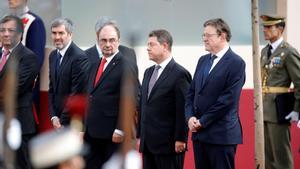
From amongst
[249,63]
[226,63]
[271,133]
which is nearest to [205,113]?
[226,63]

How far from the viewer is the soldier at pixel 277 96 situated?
9062mm

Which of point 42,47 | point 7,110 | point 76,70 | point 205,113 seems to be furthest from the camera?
point 42,47

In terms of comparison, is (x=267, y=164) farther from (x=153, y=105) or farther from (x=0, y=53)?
(x=0, y=53)

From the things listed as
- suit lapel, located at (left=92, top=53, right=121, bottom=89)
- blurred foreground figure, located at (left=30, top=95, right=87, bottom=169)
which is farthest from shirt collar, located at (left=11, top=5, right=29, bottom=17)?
blurred foreground figure, located at (left=30, top=95, right=87, bottom=169)

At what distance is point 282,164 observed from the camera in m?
9.15

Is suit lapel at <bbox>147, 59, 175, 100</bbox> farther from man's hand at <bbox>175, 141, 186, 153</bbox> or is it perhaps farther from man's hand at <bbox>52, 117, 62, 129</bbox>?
man's hand at <bbox>52, 117, 62, 129</bbox>

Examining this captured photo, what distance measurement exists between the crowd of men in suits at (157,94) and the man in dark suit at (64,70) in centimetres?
1

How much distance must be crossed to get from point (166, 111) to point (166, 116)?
0.16 ft

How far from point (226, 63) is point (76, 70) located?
1.85 m

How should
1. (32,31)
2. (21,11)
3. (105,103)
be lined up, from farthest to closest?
1. (21,11)
2. (32,31)
3. (105,103)

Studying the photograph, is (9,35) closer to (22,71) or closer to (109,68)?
(22,71)

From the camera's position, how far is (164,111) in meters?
8.11

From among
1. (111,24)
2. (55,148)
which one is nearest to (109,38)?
(111,24)

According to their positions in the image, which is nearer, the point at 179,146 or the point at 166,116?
the point at 179,146
